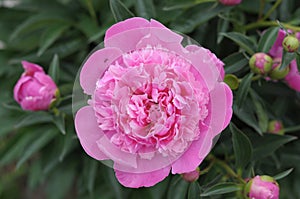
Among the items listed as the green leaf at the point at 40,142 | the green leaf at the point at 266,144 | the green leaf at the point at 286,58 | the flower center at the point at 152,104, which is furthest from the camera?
the green leaf at the point at 40,142

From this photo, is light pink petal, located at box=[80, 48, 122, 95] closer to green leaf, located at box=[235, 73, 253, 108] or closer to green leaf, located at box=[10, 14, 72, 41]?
green leaf, located at box=[235, 73, 253, 108]

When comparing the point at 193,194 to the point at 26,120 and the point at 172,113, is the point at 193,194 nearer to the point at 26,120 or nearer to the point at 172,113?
the point at 172,113

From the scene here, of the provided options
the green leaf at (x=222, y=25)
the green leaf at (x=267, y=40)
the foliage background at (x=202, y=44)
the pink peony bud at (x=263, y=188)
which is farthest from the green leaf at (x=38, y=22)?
the pink peony bud at (x=263, y=188)

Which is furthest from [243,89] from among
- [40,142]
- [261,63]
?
[40,142]

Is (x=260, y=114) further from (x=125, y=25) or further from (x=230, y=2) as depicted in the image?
(x=125, y=25)

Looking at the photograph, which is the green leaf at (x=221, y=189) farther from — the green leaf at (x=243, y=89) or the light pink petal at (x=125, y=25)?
the light pink petal at (x=125, y=25)
